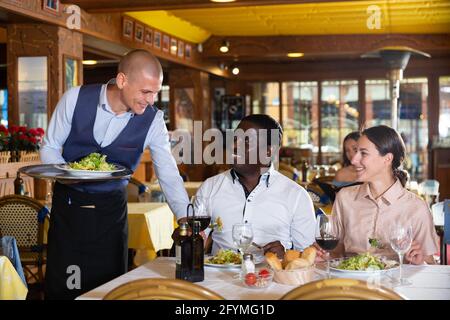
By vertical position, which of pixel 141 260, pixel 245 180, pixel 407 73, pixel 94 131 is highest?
pixel 407 73

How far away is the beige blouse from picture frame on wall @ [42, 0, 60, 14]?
15.5ft

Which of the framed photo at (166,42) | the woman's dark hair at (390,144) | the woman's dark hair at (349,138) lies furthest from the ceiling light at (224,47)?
the woman's dark hair at (390,144)

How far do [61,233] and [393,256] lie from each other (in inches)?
58.6

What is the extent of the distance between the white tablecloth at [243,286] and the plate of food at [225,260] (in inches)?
0.8

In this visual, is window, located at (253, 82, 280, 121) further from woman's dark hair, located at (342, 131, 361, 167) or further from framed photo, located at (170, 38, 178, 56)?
woman's dark hair, located at (342, 131, 361, 167)

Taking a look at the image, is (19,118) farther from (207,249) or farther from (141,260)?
(207,249)

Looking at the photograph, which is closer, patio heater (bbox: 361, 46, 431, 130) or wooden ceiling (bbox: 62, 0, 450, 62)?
patio heater (bbox: 361, 46, 431, 130)

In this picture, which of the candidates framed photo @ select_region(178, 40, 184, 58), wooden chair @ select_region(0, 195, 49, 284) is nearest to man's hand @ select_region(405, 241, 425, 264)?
wooden chair @ select_region(0, 195, 49, 284)

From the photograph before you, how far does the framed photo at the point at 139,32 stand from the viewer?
376 inches

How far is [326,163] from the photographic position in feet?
48.0

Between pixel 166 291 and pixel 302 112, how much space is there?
13.1 m

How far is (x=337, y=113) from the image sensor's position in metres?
14.6

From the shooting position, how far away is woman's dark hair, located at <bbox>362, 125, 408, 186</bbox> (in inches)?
126
